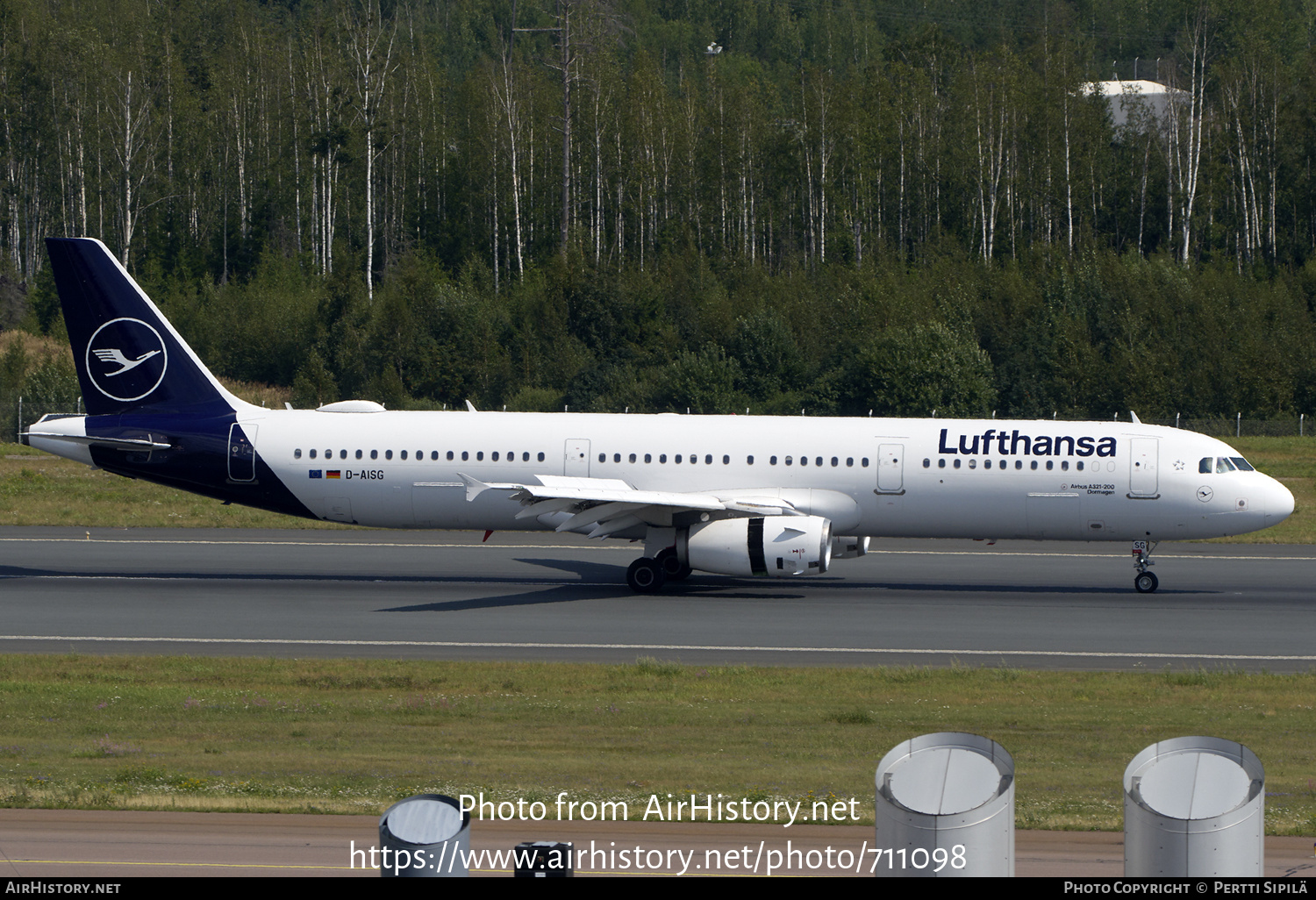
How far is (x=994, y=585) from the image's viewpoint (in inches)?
1164

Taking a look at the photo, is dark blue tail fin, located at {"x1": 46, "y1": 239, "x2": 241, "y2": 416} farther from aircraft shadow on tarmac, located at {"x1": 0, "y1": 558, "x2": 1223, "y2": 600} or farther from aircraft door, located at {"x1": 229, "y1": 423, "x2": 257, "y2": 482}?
aircraft shadow on tarmac, located at {"x1": 0, "y1": 558, "x2": 1223, "y2": 600}

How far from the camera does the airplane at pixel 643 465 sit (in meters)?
28.2

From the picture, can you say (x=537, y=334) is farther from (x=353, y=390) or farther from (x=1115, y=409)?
(x=1115, y=409)

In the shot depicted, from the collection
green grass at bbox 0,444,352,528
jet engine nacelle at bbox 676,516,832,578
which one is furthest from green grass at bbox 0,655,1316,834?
green grass at bbox 0,444,352,528

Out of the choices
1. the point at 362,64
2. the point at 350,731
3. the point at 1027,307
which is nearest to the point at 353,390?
the point at 362,64

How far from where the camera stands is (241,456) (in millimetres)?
29172

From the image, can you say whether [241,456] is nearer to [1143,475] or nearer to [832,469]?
[832,469]

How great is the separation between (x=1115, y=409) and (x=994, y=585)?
34.7 meters

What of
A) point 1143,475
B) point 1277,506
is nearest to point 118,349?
point 1143,475

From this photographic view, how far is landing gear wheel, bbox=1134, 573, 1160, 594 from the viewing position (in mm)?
28594

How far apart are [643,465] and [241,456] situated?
28.0 ft

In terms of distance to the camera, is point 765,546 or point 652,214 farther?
point 652,214

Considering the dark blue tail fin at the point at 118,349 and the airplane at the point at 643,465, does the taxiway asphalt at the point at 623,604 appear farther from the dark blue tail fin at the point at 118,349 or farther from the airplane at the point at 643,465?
the dark blue tail fin at the point at 118,349

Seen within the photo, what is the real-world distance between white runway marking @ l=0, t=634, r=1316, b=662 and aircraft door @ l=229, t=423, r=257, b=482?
20.8 ft
